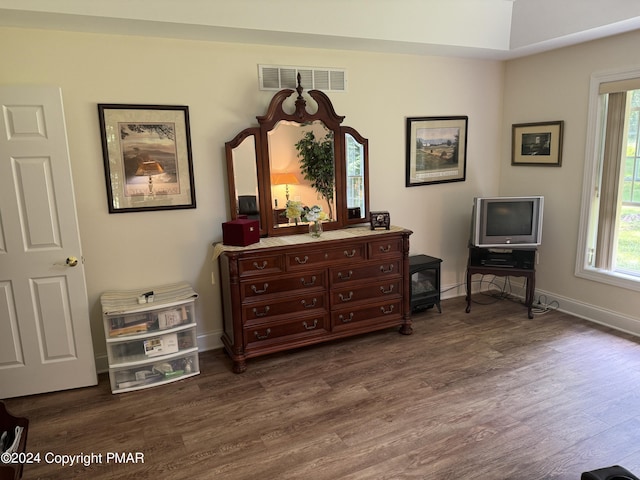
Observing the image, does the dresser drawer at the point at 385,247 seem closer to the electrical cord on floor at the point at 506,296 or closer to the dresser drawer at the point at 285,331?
the dresser drawer at the point at 285,331

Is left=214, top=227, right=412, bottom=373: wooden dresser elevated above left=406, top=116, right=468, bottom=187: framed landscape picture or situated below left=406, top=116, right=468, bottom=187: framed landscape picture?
below

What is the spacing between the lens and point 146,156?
344 centimetres

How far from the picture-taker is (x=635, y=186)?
154 inches

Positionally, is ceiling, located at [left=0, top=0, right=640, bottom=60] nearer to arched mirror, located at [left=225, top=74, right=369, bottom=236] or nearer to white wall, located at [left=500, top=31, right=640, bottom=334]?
white wall, located at [left=500, top=31, right=640, bottom=334]

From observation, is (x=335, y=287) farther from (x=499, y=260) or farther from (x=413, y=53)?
(x=413, y=53)

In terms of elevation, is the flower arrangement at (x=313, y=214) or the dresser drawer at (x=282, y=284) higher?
the flower arrangement at (x=313, y=214)

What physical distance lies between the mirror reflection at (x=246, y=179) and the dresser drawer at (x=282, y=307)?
2.47 ft

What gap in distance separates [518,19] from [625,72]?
1.07 m

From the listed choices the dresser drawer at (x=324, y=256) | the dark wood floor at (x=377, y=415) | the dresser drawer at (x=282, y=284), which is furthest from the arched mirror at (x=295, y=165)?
the dark wood floor at (x=377, y=415)

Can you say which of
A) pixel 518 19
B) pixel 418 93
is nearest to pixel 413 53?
pixel 418 93

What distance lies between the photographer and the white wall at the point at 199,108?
321 centimetres

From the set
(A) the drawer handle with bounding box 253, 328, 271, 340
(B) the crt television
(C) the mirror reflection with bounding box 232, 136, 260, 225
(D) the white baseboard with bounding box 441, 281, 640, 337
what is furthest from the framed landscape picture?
(A) the drawer handle with bounding box 253, 328, 271, 340

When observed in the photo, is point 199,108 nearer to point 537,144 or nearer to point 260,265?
point 260,265

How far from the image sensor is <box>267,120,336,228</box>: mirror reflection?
377cm
